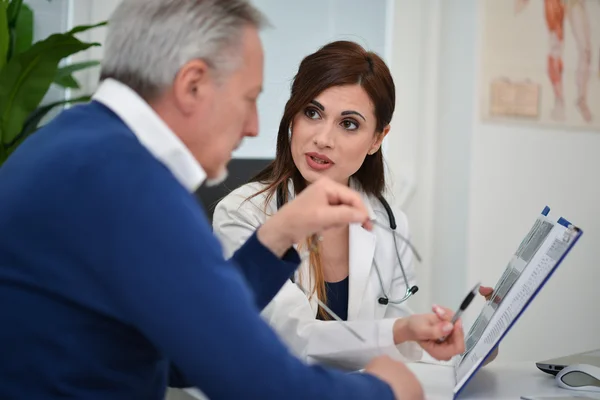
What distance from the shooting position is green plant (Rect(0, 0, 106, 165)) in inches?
87.0

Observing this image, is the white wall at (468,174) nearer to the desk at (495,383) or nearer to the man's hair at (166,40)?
the desk at (495,383)

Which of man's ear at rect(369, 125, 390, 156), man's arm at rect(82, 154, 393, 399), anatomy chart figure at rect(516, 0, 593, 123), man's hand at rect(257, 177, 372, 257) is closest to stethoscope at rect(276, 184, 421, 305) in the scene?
man's ear at rect(369, 125, 390, 156)

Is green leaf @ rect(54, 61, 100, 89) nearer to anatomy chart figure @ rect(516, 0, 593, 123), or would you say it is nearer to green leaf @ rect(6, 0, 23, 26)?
green leaf @ rect(6, 0, 23, 26)

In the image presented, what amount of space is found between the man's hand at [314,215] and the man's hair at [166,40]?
0.24 metres

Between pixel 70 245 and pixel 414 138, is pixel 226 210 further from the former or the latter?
pixel 414 138

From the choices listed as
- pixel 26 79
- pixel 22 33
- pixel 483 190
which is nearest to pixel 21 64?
pixel 26 79

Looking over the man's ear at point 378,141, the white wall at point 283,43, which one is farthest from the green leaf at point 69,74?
the man's ear at point 378,141

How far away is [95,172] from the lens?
2.40 ft

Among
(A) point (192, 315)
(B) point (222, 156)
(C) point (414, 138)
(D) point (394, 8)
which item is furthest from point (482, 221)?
(A) point (192, 315)

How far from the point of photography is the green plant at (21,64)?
2209 mm

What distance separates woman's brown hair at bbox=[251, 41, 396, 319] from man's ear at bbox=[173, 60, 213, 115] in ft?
3.26

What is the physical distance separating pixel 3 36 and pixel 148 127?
1623 mm

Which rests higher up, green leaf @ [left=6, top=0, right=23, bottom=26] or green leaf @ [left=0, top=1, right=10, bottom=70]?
green leaf @ [left=6, top=0, right=23, bottom=26]

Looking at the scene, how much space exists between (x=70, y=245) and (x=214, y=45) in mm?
290
